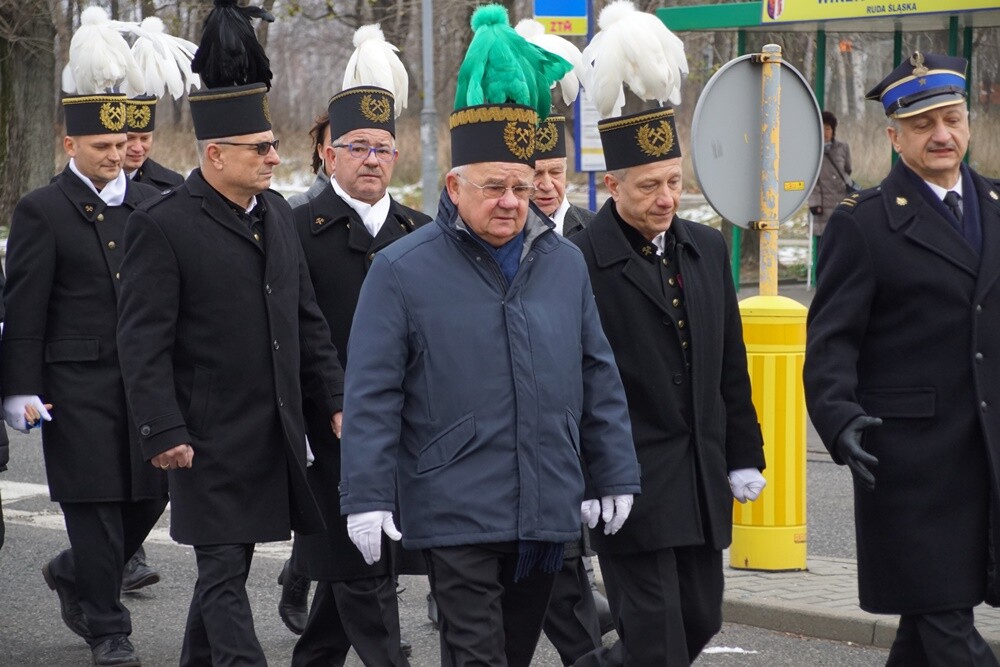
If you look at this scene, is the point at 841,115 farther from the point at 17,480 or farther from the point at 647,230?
the point at 647,230

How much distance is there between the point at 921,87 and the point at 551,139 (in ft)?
6.88

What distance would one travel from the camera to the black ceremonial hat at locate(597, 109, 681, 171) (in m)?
5.16

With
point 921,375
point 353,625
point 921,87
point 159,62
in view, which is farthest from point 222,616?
point 159,62

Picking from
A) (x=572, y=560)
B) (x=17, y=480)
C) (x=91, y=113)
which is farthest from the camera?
(x=17, y=480)

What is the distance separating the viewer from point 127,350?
5371mm

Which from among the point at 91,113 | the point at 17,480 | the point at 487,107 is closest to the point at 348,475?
the point at 487,107

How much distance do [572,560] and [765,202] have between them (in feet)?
7.65

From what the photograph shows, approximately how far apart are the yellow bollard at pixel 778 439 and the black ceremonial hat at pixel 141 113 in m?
2.84

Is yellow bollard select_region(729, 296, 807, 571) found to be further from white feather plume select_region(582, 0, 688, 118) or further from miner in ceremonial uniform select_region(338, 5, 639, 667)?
miner in ceremonial uniform select_region(338, 5, 639, 667)

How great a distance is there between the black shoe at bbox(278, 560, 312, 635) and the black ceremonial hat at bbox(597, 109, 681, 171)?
8.16ft

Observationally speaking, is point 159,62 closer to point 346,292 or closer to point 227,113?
point 346,292

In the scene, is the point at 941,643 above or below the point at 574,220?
below

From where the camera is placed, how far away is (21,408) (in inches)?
251

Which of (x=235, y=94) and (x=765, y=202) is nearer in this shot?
(x=235, y=94)
